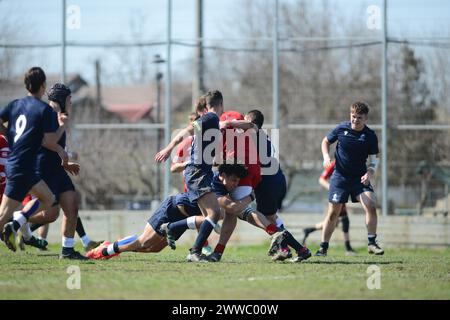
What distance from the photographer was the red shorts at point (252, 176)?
1076cm

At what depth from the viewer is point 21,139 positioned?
387 inches

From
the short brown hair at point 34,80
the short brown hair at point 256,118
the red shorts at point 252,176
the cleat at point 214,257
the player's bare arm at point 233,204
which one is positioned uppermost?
the short brown hair at point 34,80

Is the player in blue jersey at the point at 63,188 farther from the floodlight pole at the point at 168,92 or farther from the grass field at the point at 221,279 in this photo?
the floodlight pole at the point at 168,92

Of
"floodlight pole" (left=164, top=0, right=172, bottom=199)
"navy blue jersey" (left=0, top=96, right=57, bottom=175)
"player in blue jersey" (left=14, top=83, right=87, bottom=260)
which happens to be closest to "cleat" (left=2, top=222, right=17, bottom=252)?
"navy blue jersey" (left=0, top=96, right=57, bottom=175)

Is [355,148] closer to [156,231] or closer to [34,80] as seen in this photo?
[156,231]

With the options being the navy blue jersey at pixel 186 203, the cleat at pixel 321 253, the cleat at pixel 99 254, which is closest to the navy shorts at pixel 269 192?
the navy blue jersey at pixel 186 203

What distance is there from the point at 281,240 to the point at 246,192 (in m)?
0.76

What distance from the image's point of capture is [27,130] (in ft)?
32.2

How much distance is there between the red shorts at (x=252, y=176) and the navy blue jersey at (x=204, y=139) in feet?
1.74

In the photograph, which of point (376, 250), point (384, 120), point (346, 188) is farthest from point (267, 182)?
point (384, 120)

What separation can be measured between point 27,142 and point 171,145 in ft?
A: 5.72

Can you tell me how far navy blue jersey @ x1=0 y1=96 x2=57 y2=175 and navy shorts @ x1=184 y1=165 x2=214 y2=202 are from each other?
1.74 metres
